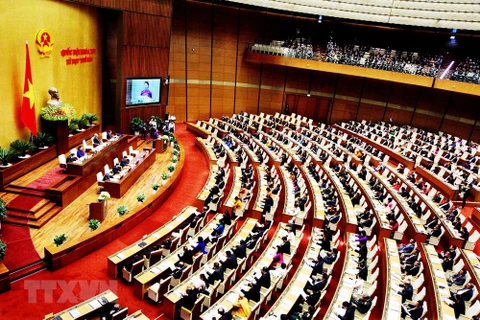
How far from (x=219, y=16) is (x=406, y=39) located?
11.9 metres

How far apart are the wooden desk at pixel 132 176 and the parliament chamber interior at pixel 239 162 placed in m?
0.07

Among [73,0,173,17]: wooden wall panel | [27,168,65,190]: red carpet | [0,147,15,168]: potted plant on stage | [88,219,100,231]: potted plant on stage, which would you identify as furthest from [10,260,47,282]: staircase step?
[73,0,173,17]: wooden wall panel

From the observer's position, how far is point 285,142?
17734mm

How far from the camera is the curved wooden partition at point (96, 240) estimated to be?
7.79 meters

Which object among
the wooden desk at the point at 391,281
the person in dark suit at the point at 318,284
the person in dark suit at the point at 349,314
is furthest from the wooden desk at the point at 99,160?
the wooden desk at the point at 391,281

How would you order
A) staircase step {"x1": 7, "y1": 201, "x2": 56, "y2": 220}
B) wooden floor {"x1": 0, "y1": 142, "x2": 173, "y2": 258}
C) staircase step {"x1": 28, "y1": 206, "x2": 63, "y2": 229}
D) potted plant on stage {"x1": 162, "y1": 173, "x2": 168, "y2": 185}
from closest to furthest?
wooden floor {"x1": 0, "y1": 142, "x2": 173, "y2": 258}, staircase step {"x1": 28, "y1": 206, "x2": 63, "y2": 229}, staircase step {"x1": 7, "y1": 201, "x2": 56, "y2": 220}, potted plant on stage {"x1": 162, "y1": 173, "x2": 168, "y2": 185}

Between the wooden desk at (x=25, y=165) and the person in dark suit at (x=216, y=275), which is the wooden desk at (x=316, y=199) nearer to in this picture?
the person in dark suit at (x=216, y=275)

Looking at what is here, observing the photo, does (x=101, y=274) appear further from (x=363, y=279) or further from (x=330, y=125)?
(x=330, y=125)

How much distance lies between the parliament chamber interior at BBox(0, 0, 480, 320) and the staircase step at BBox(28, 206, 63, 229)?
0.35 ft

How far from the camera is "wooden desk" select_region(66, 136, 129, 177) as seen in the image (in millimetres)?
10844

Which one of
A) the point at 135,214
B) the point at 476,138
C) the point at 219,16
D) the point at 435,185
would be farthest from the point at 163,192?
the point at 476,138

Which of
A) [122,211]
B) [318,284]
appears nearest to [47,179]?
[122,211]

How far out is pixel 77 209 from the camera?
10.0 m

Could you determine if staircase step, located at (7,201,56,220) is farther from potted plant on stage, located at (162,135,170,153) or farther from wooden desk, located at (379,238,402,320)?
wooden desk, located at (379,238,402,320)
